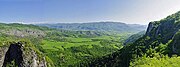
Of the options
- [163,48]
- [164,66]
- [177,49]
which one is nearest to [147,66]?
[164,66]

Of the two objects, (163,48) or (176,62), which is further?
(163,48)

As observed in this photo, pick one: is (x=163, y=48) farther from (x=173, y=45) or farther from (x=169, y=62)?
(x=169, y=62)

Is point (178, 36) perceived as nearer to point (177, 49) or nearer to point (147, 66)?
point (177, 49)

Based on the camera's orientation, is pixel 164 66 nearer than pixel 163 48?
Yes

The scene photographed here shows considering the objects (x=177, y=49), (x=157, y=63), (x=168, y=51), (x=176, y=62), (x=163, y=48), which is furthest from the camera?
(x=163, y=48)

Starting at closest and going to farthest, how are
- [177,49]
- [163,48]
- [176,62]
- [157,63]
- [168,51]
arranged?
1. [176,62]
2. [157,63]
3. [177,49]
4. [168,51]
5. [163,48]

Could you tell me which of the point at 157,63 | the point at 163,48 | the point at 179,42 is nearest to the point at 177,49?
the point at 179,42

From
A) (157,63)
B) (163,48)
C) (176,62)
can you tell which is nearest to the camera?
(176,62)
